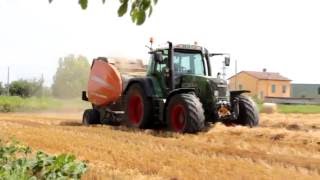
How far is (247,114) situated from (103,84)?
491 centimetres

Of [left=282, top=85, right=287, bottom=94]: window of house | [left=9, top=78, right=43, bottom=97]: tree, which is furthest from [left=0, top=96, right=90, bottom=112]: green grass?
[left=282, top=85, right=287, bottom=94]: window of house

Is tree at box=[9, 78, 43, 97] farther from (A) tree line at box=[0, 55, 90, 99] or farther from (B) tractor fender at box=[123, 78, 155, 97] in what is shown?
(B) tractor fender at box=[123, 78, 155, 97]

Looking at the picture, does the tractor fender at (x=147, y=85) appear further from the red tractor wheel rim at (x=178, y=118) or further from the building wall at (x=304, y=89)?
the building wall at (x=304, y=89)

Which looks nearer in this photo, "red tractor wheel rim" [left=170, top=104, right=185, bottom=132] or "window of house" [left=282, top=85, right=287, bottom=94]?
"red tractor wheel rim" [left=170, top=104, right=185, bottom=132]

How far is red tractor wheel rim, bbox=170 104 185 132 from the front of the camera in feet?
46.2

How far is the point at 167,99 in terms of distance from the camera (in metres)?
14.7

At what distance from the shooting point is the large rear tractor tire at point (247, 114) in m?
14.9

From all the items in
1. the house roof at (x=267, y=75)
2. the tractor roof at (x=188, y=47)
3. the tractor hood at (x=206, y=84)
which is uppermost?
the house roof at (x=267, y=75)

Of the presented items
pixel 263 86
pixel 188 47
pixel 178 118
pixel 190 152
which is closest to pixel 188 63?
pixel 188 47

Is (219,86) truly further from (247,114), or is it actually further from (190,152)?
(190,152)

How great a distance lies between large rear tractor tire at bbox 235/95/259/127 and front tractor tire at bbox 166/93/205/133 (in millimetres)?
1464

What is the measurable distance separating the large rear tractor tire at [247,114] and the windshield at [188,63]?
1374mm

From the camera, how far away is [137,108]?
639 inches

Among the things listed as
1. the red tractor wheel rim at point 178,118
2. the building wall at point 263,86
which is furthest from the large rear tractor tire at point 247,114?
the building wall at point 263,86
